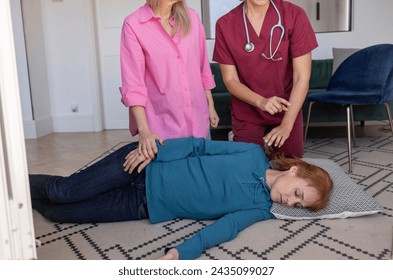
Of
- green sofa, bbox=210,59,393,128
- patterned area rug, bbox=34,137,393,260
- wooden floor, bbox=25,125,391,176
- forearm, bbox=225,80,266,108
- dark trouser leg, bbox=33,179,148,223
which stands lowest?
wooden floor, bbox=25,125,391,176

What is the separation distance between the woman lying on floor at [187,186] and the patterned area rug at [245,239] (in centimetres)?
4

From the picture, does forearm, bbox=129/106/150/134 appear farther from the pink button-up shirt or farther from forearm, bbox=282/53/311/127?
forearm, bbox=282/53/311/127

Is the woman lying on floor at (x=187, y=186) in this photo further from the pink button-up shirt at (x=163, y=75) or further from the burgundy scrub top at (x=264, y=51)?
the burgundy scrub top at (x=264, y=51)

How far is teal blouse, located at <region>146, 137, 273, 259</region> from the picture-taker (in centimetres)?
154

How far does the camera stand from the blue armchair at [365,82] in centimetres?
247

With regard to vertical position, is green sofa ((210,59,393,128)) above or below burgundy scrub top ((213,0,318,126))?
below

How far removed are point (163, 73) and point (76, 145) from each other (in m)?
2.09

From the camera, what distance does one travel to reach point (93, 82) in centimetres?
420

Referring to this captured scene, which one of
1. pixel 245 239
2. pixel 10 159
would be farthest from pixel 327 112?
pixel 10 159

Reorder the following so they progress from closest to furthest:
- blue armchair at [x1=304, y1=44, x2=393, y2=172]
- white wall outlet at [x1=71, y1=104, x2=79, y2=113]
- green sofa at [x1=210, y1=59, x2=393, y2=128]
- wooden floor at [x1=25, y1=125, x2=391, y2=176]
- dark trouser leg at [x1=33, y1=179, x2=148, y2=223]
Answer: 1. dark trouser leg at [x1=33, y1=179, x2=148, y2=223]
2. blue armchair at [x1=304, y1=44, x2=393, y2=172]
3. wooden floor at [x1=25, y1=125, x2=391, y2=176]
4. green sofa at [x1=210, y1=59, x2=393, y2=128]
5. white wall outlet at [x1=71, y1=104, x2=79, y2=113]

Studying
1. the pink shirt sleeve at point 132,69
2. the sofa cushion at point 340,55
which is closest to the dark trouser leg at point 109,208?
the pink shirt sleeve at point 132,69

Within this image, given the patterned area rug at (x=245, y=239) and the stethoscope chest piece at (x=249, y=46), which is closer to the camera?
the patterned area rug at (x=245, y=239)

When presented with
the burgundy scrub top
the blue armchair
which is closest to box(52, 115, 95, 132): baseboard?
the blue armchair

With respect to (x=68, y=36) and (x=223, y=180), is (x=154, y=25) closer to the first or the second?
(x=223, y=180)
